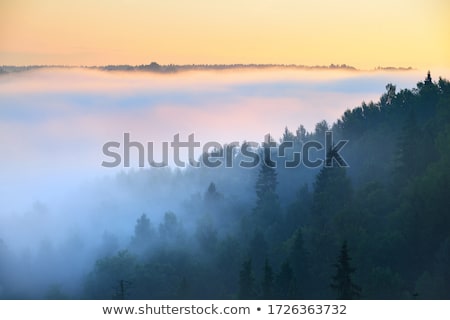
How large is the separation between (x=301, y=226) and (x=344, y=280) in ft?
20.5

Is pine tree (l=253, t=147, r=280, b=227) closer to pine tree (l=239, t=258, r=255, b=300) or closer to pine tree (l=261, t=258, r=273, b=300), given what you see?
pine tree (l=239, t=258, r=255, b=300)

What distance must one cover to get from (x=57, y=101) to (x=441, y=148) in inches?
737

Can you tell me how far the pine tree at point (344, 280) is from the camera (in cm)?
3000

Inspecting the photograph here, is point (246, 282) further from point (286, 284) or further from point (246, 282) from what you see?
point (286, 284)

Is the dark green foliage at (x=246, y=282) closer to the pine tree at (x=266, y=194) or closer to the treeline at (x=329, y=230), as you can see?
the treeline at (x=329, y=230)

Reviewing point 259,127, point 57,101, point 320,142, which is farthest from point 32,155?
point 320,142

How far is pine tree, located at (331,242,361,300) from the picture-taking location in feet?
98.4

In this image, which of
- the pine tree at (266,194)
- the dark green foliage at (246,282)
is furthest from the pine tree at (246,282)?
the pine tree at (266,194)

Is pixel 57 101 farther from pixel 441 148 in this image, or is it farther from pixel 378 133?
pixel 441 148

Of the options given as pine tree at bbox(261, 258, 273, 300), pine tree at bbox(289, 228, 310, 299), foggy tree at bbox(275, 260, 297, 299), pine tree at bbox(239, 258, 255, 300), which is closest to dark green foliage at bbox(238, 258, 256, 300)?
pine tree at bbox(239, 258, 255, 300)

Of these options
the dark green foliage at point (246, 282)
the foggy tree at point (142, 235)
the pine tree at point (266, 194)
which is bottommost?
the dark green foliage at point (246, 282)

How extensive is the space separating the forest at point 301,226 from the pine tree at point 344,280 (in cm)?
6

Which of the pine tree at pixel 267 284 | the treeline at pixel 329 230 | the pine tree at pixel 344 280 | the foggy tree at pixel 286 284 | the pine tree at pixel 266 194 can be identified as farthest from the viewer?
the pine tree at pixel 266 194

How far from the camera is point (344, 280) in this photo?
101 feet
